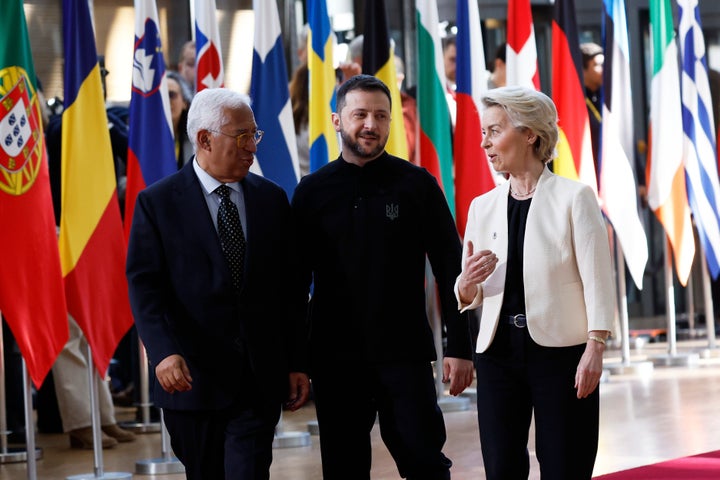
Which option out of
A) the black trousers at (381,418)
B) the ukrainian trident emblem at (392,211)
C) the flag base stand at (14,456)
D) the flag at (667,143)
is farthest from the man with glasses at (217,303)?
the flag at (667,143)

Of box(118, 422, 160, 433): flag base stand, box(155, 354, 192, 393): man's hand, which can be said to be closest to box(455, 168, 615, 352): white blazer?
box(155, 354, 192, 393): man's hand

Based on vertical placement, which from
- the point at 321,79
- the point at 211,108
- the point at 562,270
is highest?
the point at 321,79

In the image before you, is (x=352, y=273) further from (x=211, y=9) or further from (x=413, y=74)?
(x=413, y=74)

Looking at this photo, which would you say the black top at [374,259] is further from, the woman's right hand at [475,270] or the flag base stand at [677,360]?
the flag base stand at [677,360]

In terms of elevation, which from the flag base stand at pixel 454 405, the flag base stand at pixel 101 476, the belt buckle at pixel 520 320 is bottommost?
the flag base stand at pixel 101 476

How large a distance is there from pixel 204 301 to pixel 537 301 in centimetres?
90

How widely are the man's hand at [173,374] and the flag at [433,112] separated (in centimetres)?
412

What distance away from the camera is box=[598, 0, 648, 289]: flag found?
27.3 ft

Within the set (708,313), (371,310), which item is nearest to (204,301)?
(371,310)

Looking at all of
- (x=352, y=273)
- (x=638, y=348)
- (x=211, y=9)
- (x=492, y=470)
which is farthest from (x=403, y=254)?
(x=638, y=348)

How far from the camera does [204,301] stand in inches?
137

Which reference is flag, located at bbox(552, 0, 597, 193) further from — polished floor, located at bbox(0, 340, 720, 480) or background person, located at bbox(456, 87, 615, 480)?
background person, located at bbox(456, 87, 615, 480)

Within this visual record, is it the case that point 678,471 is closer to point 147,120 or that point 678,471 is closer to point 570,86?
point 147,120

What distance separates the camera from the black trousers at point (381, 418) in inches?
143
